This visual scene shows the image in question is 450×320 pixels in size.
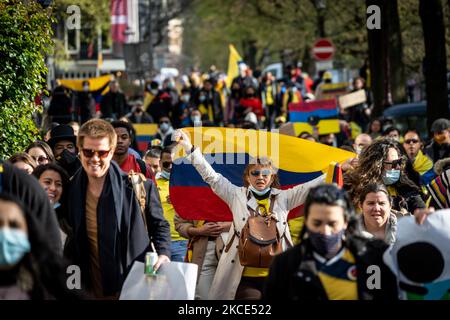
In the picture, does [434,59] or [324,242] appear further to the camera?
[434,59]

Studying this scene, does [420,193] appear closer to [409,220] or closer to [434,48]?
[409,220]

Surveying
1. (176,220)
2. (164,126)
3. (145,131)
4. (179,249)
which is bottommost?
(145,131)

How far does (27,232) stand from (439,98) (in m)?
16.8

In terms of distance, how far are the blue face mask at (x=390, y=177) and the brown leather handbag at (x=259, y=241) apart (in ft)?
5.75

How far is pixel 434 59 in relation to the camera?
885 inches

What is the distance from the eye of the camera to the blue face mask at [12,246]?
20.2 ft

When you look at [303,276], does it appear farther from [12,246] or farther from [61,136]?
[61,136]

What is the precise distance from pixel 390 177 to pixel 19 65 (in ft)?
12.1

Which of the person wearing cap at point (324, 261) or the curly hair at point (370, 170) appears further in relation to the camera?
the curly hair at point (370, 170)

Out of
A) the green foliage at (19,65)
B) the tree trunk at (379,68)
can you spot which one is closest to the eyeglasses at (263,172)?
the green foliage at (19,65)

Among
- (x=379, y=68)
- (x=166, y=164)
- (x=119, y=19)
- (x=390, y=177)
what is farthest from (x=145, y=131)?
(x=119, y=19)

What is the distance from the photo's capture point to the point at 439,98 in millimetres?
22516

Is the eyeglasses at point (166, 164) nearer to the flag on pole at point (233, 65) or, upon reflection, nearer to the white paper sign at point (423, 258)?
the white paper sign at point (423, 258)
